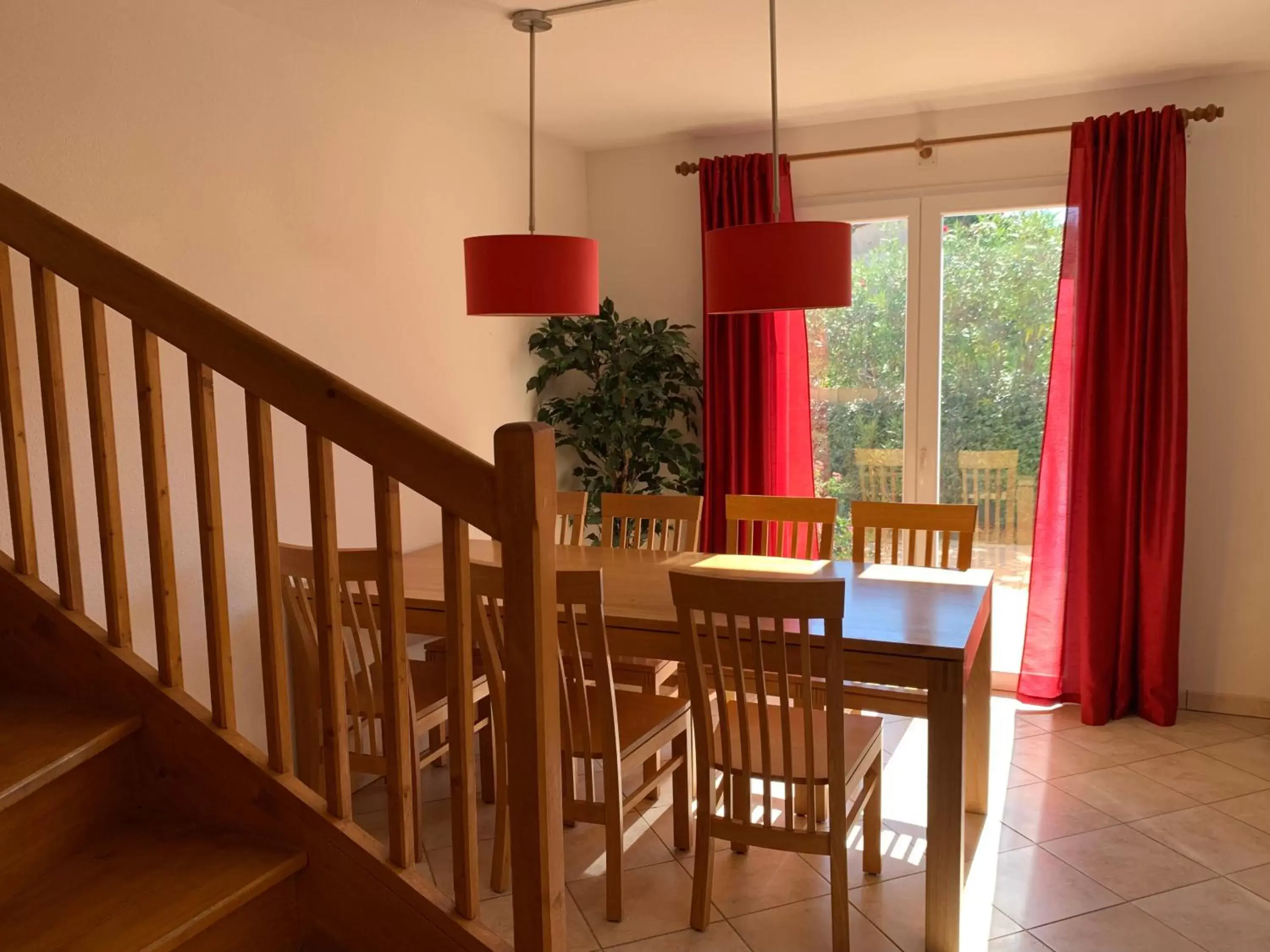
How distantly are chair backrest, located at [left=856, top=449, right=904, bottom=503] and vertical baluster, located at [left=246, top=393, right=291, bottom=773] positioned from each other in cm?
327

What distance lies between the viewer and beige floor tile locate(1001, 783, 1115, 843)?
308 centimetres

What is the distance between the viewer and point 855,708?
3129 millimetres

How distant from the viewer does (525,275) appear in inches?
111

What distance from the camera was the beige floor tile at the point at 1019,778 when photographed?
3.43 m

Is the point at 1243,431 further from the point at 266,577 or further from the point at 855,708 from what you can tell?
the point at 266,577

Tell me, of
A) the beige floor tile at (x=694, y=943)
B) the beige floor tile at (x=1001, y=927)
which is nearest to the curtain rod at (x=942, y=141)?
the beige floor tile at (x=1001, y=927)

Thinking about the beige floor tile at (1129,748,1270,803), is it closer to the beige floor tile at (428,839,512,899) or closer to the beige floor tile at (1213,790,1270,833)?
the beige floor tile at (1213,790,1270,833)

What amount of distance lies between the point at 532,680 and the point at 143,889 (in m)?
0.70

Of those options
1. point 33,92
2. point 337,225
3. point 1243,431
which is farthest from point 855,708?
point 33,92

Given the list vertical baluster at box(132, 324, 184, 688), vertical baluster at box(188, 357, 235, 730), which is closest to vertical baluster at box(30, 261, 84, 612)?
vertical baluster at box(132, 324, 184, 688)

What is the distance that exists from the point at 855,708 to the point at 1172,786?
1.18 m

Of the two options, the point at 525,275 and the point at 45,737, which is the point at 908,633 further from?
the point at 45,737

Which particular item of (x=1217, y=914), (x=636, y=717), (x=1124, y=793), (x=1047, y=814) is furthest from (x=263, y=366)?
(x=1124, y=793)

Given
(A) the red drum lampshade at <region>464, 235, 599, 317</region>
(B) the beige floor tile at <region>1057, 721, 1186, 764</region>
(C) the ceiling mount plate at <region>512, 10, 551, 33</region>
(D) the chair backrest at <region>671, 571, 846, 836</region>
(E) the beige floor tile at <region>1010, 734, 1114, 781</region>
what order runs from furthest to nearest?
1. (B) the beige floor tile at <region>1057, 721, 1186, 764</region>
2. (E) the beige floor tile at <region>1010, 734, 1114, 781</region>
3. (C) the ceiling mount plate at <region>512, 10, 551, 33</region>
4. (A) the red drum lampshade at <region>464, 235, 599, 317</region>
5. (D) the chair backrest at <region>671, 571, 846, 836</region>
